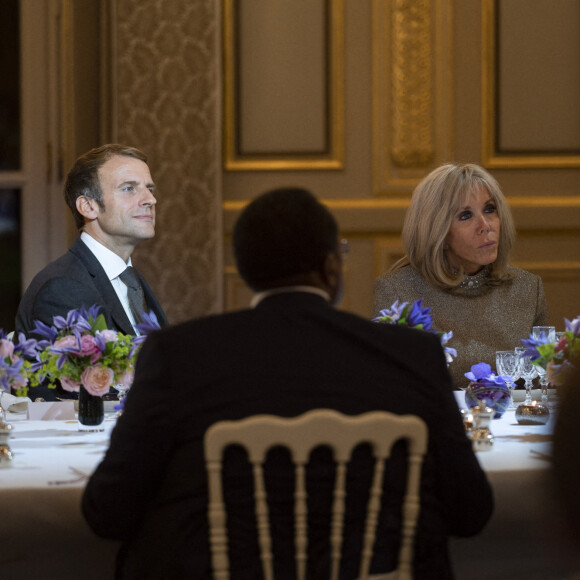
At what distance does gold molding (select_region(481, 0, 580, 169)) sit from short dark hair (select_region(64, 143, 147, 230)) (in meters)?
2.07

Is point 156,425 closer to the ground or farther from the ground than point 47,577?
farther from the ground

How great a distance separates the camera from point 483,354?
2.81 meters

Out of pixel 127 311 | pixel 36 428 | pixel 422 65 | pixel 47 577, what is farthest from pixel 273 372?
pixel 422 65

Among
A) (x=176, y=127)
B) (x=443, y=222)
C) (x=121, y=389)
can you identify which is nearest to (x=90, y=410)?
(x=121, y=389)

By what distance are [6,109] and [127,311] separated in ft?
6.45

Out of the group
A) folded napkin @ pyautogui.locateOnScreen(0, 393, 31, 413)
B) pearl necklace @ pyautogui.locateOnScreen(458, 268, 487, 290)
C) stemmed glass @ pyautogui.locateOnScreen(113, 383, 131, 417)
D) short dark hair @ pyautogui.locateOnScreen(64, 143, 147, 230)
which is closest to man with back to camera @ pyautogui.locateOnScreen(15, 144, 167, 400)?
short dark hair @ pyautogui.locateOnScreen(64, 143, 147, 230)

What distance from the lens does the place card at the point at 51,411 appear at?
2.26 metres

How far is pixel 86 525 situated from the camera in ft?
5.32

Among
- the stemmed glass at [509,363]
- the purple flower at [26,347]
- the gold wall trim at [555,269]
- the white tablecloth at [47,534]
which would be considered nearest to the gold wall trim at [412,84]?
the gold wall trim at [555,269]

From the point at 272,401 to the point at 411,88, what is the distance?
342 cm

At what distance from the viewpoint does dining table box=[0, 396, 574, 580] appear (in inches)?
63.0

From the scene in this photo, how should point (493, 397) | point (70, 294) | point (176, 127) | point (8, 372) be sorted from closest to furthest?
point (8, 372) < point (493, 397) < point (70, 294) < point (176, 127)

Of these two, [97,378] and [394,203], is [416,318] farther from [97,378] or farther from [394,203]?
[394,203]

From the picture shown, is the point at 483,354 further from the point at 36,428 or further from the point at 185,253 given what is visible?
the point at 185,253
